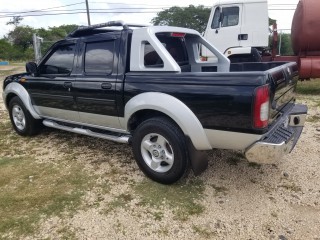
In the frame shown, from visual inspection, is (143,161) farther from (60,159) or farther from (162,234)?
(60,159)

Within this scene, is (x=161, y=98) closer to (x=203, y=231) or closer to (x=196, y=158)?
(x=196, y=158)

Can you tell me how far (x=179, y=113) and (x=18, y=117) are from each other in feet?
11.6

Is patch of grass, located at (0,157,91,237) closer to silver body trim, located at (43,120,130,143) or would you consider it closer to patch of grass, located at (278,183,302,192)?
silver body trim, located at (43,120,130,143)

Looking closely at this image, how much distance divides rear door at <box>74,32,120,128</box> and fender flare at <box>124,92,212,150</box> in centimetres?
58

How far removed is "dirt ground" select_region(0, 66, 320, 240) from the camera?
2.69 meters

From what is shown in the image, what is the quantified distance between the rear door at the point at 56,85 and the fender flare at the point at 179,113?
1417 millimetres

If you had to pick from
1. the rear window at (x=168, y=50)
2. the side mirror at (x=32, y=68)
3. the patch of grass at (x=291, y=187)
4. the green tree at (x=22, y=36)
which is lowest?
the patch of grass at (x=291, y=187)

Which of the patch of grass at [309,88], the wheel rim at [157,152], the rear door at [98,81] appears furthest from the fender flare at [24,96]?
the patch of grass at [309,88]

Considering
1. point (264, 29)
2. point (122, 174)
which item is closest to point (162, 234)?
point (122, 174)

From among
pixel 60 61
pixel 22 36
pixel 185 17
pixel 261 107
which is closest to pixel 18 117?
pixel 60 61

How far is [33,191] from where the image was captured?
3426mm

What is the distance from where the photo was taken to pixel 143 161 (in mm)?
3531

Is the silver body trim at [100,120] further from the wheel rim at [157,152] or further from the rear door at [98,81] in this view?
the wheel rim at [157,152]

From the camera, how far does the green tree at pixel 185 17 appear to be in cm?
4700
